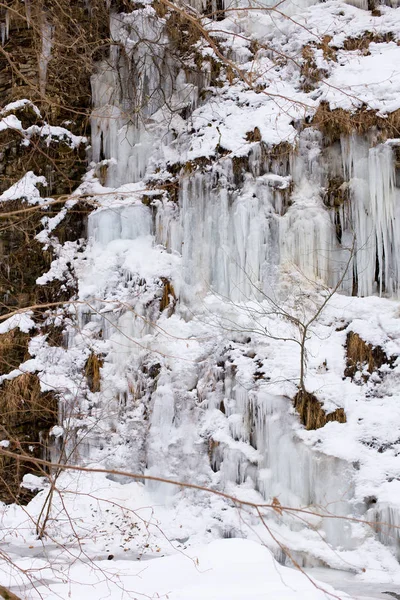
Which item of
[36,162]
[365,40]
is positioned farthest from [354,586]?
[365,40]

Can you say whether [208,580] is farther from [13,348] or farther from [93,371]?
[13,348]

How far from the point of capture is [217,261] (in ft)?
23.6

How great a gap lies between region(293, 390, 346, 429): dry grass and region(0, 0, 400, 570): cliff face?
0.02 metres

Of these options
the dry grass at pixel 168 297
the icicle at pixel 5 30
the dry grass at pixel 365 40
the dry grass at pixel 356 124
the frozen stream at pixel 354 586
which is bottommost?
the frozen stream at pixel 354 586

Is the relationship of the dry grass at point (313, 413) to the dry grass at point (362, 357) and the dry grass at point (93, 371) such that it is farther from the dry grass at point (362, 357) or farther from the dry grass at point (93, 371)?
the dry grass at point (93, 371)

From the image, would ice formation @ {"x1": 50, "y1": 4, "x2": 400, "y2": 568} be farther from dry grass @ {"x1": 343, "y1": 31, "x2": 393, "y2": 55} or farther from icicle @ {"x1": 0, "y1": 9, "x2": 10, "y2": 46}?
icicle @ {"x1": 0, "y1": 9, "x2": 10, "y2": 46}

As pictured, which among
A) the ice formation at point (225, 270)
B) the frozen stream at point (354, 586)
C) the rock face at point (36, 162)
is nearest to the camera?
the frozen stream at point (354, 586)

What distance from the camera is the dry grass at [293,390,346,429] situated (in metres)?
5.95

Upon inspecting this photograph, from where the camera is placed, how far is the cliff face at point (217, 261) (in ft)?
19.7

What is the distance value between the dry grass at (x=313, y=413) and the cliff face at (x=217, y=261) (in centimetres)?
2

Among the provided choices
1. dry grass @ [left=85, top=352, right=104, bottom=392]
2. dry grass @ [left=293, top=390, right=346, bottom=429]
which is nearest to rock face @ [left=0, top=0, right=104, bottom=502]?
dry grass @ [left=85, top=352, right=104, bottom=392]

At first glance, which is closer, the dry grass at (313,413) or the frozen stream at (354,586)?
the frozen stream at (354,586)

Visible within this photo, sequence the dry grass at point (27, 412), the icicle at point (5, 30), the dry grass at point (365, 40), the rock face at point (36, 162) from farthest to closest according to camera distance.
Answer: the icicle at point (5, 30) → the dry grass at point (365, 40) → the rock face at point (36, 162) → the dry grass at point (27, 412)

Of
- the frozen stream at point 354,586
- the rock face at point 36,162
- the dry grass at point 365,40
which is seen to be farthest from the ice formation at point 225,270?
the dry grass at point 365,40
